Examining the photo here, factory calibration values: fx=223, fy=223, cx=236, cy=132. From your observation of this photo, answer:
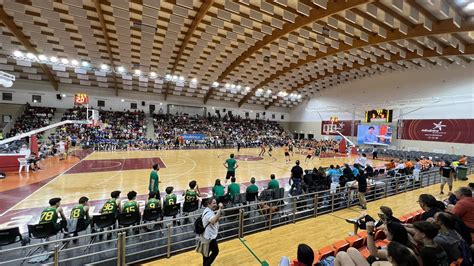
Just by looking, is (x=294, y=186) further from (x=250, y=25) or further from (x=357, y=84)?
(x=357, y=84)

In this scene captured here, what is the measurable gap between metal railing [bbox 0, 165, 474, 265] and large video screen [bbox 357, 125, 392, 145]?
824 inches

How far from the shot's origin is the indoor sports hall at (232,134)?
4465mm

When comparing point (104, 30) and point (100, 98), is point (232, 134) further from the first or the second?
point (104, 30)

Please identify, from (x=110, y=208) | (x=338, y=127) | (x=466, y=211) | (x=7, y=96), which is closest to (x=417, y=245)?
(x=466, y=211)

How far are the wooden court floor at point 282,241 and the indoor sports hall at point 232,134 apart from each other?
48mm

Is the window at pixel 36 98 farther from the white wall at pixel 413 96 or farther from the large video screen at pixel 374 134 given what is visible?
the large video screen at pixel 374 134

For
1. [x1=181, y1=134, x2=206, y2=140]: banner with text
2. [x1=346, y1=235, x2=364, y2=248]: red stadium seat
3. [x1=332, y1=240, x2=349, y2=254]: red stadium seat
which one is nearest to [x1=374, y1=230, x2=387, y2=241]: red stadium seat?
[x1=346, y1=235, x2=364, y2=248]: red stadium seat

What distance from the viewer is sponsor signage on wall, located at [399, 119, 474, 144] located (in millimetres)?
21047

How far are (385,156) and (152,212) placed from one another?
26788 millimetres

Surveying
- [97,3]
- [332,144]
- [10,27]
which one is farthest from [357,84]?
[10,27]

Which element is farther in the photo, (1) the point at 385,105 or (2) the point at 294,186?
(1) the point at 385,105

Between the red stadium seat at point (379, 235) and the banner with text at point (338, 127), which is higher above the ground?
the banner with text at point (338, 127)

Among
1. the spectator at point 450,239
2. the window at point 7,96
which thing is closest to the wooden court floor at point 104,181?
the spectator at point 450,239

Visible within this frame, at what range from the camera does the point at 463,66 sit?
20.9 meters
